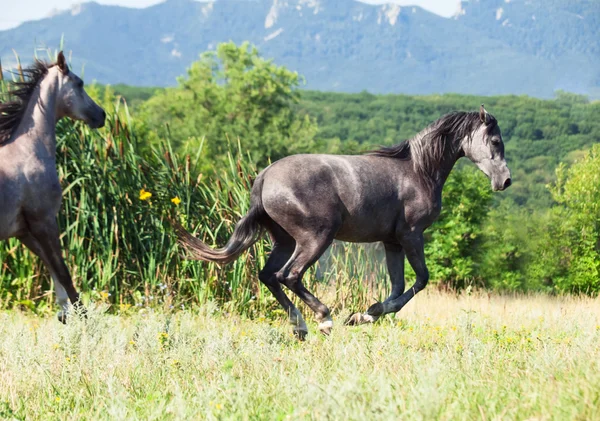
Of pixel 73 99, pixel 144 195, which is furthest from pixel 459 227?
pixel 73 99

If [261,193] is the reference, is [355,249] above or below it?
below

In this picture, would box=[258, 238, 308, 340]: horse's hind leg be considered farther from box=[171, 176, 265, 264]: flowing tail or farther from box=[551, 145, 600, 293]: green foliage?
box=[551, 145, 600, 293]: green foliage

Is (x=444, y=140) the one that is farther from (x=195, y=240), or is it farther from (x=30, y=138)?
(x=30, y=138)

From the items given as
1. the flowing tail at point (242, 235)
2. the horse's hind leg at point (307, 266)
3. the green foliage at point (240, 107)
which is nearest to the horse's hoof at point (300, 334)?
the horse's hind leg at point (307, 266)

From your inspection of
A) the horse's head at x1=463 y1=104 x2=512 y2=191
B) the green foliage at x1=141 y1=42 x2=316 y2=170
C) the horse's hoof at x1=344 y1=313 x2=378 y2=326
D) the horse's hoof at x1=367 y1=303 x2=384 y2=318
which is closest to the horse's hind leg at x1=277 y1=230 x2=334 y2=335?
the horse's hoof at x1=344 y1=313 x2=378 y2=326

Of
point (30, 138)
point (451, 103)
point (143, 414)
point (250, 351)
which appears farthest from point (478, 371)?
point (451, 103)

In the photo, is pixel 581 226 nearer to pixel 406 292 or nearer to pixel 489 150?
pixel 489 150

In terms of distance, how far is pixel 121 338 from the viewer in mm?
4859

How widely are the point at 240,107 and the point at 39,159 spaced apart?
5057 cm

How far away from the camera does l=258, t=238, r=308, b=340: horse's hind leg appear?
18.9 ft

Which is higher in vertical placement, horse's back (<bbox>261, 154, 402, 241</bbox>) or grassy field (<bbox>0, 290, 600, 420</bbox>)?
horse's back (<bbox>261, 154, 402, 241</bbox>)

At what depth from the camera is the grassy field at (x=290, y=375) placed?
3.20m

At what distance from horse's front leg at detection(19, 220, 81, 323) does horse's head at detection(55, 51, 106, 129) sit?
967mm

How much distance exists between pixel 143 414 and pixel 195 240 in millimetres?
2546
